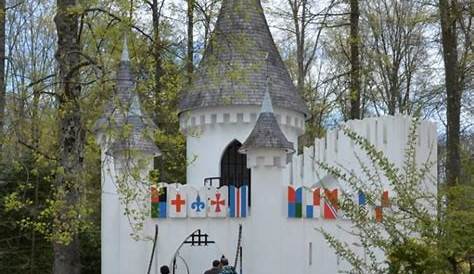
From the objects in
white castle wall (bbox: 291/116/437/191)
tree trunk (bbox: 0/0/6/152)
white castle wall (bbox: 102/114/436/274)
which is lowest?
white castle wall (bbox: 102/114/436/274)

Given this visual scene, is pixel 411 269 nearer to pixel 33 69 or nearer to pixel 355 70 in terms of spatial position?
pixel 355 70

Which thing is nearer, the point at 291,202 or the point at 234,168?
the point at 291,202

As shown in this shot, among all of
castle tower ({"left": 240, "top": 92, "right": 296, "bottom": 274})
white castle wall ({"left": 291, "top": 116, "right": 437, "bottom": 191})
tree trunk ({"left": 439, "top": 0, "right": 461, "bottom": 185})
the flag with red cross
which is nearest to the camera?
castle tower ({"left": 240, "top": 92, "right": 296, "bottom": 274})

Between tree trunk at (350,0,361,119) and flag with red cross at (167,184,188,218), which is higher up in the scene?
tree trunk at (350,0,361,119)

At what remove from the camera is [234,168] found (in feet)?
51.8

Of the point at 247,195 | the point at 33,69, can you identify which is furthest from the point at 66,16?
the point at 33,69

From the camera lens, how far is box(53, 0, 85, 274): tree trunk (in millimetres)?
8883

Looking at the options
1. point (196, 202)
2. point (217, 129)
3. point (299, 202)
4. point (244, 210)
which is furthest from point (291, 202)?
point (217, 129)

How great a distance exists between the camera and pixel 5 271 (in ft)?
49.9

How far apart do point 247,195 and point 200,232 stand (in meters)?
1.27

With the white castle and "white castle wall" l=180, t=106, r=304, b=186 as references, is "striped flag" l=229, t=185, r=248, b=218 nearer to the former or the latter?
the white castle

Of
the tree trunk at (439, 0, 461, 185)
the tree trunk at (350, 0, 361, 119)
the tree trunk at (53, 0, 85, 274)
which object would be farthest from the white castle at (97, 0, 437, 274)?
the tree trunk at (350, 0, 361, 119)

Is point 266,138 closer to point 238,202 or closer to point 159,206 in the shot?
point 238,202

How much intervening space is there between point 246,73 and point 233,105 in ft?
2.25
